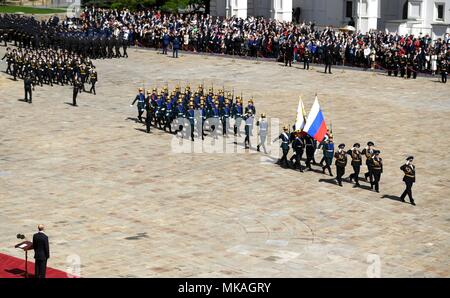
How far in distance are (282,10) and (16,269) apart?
158 ft

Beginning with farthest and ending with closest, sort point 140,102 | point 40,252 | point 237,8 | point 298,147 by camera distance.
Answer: point 237,8 < point 140,102 < point 298,147 < point 40,252

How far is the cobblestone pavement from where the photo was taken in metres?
25.2

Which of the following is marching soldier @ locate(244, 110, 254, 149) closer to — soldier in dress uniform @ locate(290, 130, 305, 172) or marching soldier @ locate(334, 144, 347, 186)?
soldier in dress uniform @ locate(290, 130, 305, 172)

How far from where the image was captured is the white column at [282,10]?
69812 mm

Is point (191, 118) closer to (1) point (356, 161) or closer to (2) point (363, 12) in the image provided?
(1) point (356, 161)

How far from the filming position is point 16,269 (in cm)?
2378

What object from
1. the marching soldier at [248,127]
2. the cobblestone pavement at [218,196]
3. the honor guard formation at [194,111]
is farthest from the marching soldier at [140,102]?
the marching soldier at [248,127]

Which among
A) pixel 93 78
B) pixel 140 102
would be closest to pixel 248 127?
pixel 140 102

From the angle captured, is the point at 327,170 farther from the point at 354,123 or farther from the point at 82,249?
the point at 82,249

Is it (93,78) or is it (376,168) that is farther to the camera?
(93,78)

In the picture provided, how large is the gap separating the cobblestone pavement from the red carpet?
560 mm

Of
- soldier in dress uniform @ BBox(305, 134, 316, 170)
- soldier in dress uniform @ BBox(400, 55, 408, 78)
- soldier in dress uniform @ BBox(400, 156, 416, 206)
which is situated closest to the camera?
soldier in dress uniform @ BBox(400, 156, 416, 206)

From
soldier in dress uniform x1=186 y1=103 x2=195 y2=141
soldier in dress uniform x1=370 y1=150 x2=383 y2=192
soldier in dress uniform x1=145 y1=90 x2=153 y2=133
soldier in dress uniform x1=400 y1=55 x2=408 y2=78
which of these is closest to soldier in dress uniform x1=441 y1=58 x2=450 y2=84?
soldier in dress uniform x1=400 y1=55 x2=408 y2=78

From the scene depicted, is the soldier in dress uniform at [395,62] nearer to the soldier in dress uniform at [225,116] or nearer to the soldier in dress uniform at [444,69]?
the soldier in dress uniform at [444,69]
